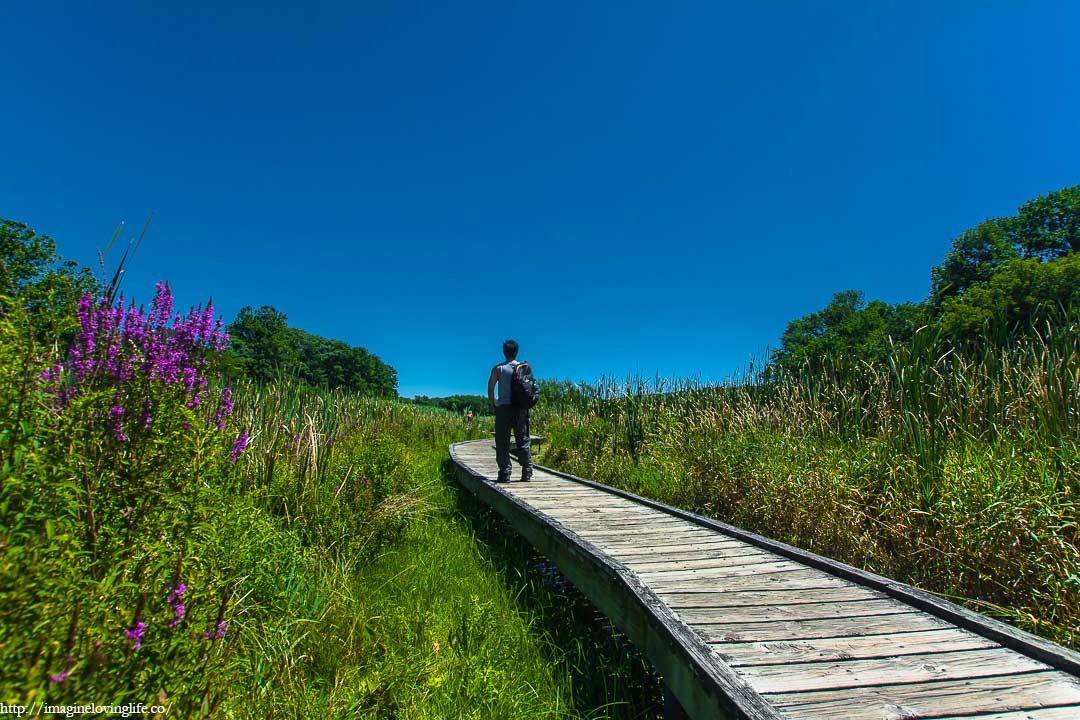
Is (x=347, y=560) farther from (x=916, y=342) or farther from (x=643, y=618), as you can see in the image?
(x=916, y=342)

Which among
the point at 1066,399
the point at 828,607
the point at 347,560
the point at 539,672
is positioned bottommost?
the point at 539,672

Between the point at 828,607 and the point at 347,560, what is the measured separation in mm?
3645

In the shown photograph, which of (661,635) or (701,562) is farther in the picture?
(701,562)

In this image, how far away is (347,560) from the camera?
408 centimetres

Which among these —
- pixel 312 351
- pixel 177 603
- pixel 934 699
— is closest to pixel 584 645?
pixel 934 699

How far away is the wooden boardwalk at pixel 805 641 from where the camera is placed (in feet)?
5.89

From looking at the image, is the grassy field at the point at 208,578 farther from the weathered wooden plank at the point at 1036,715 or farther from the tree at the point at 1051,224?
the tree at the point at 1051,224

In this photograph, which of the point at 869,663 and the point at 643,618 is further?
the point at 643,618

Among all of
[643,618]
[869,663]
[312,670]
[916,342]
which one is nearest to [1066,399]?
[916,342]

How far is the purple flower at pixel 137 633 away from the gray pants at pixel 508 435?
5346 mm

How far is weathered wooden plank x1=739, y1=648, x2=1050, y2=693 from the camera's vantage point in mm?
1910

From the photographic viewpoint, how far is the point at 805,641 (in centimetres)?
226

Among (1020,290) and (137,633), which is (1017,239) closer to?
(1020,290)

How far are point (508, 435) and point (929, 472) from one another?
16.4 feet
